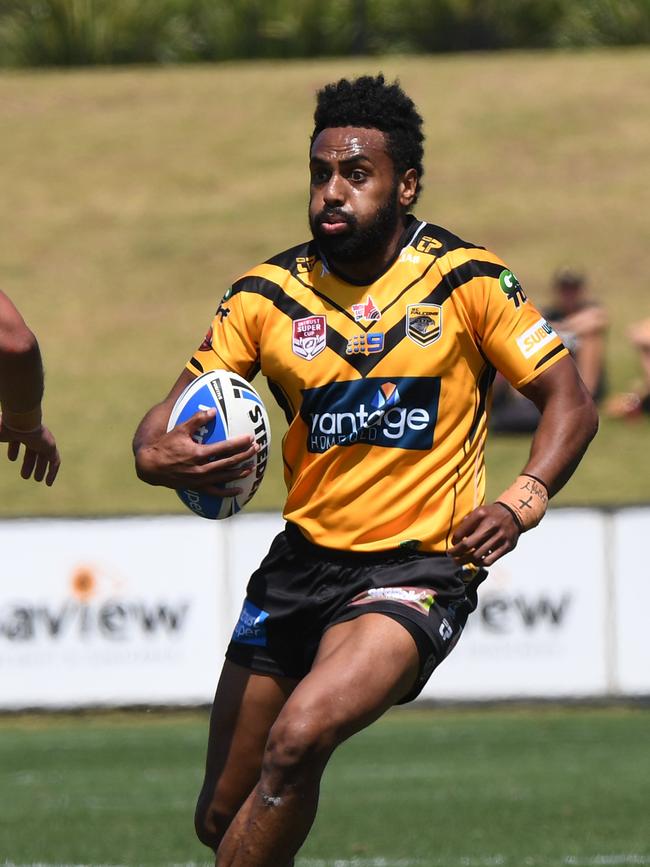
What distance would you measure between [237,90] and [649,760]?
75.4 ft

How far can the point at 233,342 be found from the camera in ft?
17.9

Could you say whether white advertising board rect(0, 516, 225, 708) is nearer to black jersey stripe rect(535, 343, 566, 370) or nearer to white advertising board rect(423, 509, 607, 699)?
white advertising board rect(423, 509, 607, 699)

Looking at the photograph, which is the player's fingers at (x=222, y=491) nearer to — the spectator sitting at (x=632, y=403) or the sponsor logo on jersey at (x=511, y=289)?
the sponsor logo on jersey at (x=511, y=289)

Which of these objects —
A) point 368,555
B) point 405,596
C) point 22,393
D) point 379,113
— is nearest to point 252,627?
point 368,555

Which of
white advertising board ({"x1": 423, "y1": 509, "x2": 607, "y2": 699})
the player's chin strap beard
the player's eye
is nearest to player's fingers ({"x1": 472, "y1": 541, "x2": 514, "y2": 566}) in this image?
the player's chin strap beard

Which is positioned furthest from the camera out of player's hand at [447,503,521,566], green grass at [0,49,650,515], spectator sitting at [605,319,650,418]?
green grass at [0,49,650,515]

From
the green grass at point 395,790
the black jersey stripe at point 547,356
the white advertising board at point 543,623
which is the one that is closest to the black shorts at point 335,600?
the black jersey stripe at point 547,356

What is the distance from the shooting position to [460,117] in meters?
29.3

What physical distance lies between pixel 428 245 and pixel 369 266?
207mm

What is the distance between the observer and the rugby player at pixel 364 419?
5.18 m

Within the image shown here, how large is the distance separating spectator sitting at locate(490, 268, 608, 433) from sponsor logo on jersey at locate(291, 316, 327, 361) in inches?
429

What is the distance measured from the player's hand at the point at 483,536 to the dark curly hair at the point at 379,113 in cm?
123

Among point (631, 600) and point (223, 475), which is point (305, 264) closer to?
point (223, 475)

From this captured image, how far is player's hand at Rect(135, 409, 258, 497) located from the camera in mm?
5125
